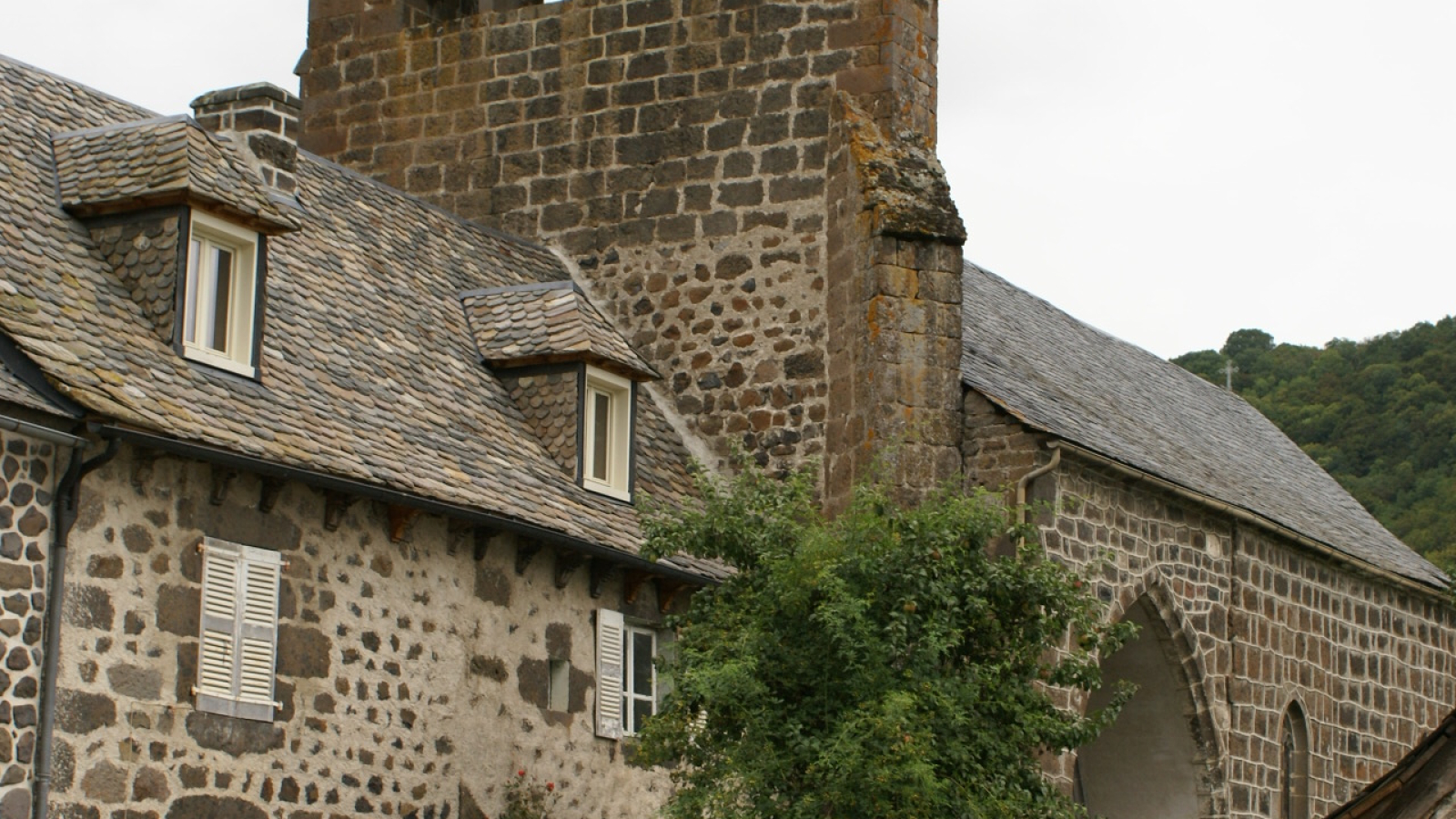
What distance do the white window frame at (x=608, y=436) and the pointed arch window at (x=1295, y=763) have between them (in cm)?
893

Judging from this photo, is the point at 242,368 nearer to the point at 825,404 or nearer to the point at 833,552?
the point at 833,552

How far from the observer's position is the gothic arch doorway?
2238 centimetres

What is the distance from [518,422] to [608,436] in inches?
31.4

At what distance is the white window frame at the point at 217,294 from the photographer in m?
15.2

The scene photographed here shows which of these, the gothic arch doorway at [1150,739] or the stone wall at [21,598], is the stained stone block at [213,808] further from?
the gothic arch doorway at [1150,739]

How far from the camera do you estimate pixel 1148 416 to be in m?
25.5

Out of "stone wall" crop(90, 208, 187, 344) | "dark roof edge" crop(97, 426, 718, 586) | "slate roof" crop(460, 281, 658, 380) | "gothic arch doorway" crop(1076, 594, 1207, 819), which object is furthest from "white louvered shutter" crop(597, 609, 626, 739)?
"gothic arch doorway" crop(1076, 594, 1207, 819)

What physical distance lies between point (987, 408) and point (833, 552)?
4.18m

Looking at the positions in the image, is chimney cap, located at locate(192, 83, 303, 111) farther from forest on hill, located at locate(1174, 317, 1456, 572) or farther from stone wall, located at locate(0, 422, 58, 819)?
forest on hill, located at locate(1174, 317, 1456, 572)

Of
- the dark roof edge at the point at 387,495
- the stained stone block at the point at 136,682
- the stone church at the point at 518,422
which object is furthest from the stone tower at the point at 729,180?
the stained stone block at the point at 136,682

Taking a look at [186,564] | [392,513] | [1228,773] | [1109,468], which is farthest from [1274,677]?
[186,564]

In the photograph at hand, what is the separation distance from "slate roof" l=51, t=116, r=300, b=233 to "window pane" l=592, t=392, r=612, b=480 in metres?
3.19

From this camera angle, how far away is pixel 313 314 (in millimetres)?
17062

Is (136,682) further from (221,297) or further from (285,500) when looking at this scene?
(221,297)
